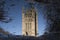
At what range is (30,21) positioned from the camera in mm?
1457

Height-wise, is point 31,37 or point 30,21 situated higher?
point 30,21

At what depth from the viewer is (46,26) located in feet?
4.83

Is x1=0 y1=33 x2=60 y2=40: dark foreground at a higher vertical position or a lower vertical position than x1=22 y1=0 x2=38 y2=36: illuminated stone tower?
lower

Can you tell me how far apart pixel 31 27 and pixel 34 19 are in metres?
0.08

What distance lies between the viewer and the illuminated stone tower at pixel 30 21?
1.44m

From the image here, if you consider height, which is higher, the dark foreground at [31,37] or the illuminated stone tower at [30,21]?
the illuminated stone tower at [30,21]

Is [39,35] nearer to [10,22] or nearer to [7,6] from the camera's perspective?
[10,22]

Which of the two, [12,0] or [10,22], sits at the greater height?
[12,0]

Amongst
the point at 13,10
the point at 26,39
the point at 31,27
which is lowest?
the point at 26,39

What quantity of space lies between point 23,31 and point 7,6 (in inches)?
10.6

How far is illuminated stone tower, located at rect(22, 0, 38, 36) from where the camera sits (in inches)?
56.8

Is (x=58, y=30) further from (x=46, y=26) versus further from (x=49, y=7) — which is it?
(x=49, y=7)

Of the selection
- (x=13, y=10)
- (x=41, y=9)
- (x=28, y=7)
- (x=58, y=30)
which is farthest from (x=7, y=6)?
(x=58, y=30)

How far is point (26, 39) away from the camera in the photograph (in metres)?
1.44
